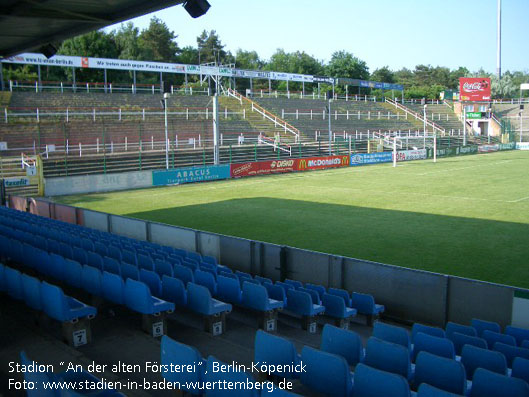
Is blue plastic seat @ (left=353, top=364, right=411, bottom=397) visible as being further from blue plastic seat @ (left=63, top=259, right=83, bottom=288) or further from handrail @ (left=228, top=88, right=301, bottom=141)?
handrail @ (left=228, top=88, right=301, bottom=141)

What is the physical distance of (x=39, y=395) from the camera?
4.18 m

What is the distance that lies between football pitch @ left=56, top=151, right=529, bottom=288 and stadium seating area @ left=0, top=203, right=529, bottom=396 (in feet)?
18.6

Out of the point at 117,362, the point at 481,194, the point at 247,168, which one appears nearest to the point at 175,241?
the point at 117,362

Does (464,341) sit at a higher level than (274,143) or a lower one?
lower

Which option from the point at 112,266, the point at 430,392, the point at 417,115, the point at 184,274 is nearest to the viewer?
the point at 430,392

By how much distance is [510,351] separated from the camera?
6.08 metres

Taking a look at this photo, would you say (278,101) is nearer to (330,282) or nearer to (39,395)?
(330,282)

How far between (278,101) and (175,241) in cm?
4723

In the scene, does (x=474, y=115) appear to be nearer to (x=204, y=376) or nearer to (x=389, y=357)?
(x=389, y=357)

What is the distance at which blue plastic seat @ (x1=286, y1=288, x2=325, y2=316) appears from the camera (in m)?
7.86

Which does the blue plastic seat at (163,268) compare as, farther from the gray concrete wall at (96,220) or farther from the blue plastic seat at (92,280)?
the gray concrete wall at (96,220)

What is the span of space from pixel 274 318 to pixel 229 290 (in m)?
0.93

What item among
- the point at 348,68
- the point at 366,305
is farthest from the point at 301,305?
the point at 348,68

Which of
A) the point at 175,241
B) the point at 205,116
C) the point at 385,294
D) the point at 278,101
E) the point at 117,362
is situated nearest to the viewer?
the point at 117,362
